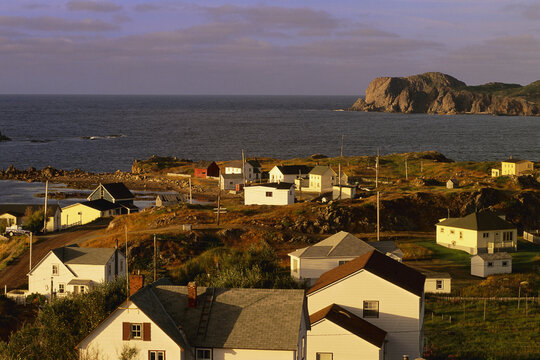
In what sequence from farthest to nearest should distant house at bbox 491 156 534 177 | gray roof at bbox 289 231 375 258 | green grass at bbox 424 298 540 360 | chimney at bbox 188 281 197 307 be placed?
1. distant house at bbox 491 156 534 177
2. gray roof at bbox 289 231 375 258
3. green grass at bbox 424 298 540 360
4. chimney at bbox 188 281 197 307

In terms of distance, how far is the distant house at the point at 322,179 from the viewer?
280 feet

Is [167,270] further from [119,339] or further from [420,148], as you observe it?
[420,148]

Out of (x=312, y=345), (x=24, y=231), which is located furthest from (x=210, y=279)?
(x=24, y=231)

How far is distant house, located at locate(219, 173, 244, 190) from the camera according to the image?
93.8m

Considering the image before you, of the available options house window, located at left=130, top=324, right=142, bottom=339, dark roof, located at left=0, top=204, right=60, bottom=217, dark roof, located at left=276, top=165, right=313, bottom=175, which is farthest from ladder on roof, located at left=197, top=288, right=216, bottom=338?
dark roof, located at left=276, top=165, right=313, bottom=175

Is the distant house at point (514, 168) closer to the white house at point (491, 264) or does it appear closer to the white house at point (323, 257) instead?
the white house at point (491, 264)

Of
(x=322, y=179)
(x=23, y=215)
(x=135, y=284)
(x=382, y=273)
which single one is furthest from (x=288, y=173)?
(x=135, y=284)

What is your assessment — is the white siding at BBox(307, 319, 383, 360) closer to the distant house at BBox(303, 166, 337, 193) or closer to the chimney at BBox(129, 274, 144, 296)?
the chimney at BBox(129, 274, 144, 296)

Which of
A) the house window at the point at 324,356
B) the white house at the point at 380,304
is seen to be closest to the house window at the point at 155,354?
the house window at the point at 324,356

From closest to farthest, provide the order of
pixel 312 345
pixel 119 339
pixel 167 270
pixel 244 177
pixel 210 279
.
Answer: pixel 119 339 → pixel 312 345 → pixel 210 279 → pixel 167 270 → pixel 244 177

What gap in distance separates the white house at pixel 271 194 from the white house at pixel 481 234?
2050 centimetres

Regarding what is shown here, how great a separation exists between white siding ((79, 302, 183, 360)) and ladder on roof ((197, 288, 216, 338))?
1210mm

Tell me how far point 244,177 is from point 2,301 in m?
52.0

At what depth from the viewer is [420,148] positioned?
7653 inches
